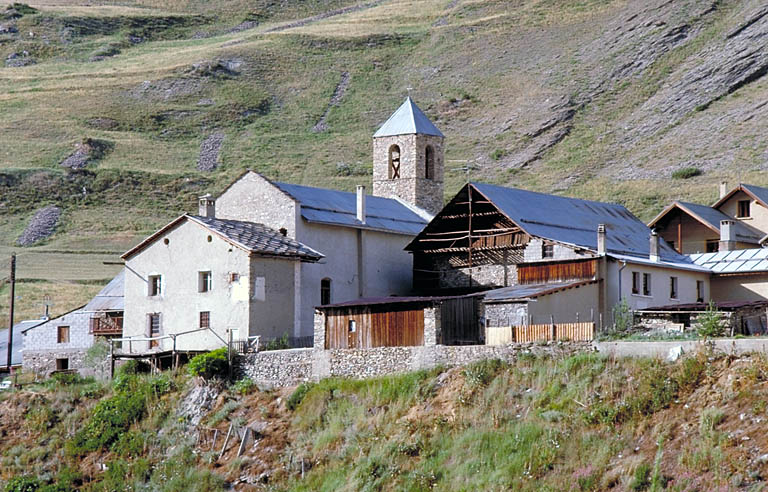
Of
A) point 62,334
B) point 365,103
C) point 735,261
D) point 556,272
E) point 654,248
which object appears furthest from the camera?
point 365,103

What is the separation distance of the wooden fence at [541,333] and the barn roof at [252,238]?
33.7 ft

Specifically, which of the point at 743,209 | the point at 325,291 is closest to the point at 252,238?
the point at 325,291

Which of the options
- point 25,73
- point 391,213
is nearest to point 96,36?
point 25,73

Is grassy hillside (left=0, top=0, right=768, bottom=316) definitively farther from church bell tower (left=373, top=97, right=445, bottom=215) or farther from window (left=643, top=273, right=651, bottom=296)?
window (left=643, top=273, right=651, bottom=296)

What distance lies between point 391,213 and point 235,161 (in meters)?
63.7

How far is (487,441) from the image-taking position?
36594mm

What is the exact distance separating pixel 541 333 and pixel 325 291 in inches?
613

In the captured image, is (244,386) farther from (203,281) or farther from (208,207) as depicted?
(208,207)

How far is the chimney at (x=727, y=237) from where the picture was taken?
206 feet

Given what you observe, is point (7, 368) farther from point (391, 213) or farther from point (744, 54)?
point (744, 54)

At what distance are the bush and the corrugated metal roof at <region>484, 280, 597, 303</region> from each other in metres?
9.15

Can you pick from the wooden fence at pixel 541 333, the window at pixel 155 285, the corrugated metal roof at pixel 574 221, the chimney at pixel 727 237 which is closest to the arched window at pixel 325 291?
the window at pixel 155 285

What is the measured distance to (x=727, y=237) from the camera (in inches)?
2479

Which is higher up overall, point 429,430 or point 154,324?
point 154,324
